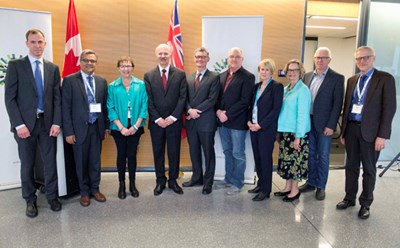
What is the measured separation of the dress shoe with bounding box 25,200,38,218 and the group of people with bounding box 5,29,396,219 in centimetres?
1

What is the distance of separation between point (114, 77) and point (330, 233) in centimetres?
338

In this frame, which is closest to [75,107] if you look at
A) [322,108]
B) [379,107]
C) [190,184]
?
[190,184]

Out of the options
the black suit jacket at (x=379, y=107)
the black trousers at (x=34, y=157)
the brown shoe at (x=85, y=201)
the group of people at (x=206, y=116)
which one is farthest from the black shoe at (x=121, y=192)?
the black suit jacket at (x=379, y=107)

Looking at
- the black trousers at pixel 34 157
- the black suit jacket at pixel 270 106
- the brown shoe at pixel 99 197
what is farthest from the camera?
the brown shoe at pixel 99 197

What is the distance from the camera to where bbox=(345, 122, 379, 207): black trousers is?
2.95 metres

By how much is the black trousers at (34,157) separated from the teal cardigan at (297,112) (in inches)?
96.5

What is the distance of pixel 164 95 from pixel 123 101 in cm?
46

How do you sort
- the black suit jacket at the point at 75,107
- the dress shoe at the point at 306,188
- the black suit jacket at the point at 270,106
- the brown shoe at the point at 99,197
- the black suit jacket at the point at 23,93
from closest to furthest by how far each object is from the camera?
the black suit jacket at the point at 23,93, the black suit jacket at the point at 75,107, the black suit jacket at the point at 270,106, the brown shoe at the point at 99,197, the dress shoe at the point at 306,188

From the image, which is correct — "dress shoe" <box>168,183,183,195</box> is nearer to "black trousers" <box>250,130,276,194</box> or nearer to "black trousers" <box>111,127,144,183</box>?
"black trousers" <box>111,127,144,183</box>

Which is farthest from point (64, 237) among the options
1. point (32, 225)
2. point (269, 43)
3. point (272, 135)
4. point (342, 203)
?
point (269, 43)

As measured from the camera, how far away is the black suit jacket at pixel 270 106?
3191mm

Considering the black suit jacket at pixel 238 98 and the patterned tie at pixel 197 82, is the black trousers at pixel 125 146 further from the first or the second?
the black suit jacket at pixel 238 98

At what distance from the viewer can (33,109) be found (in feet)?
9.26

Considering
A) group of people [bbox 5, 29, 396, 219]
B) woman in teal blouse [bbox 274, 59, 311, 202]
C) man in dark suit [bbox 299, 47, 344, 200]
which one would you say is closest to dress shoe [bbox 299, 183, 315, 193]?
group of people [bbox 5, 29, 396, 219]
